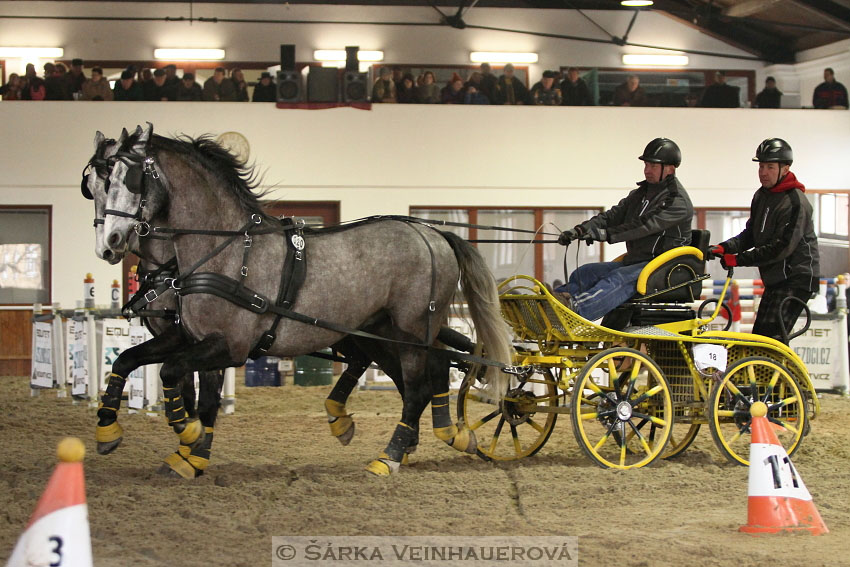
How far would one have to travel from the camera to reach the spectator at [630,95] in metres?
15.1

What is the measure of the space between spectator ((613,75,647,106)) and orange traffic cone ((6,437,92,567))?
43.4 ft

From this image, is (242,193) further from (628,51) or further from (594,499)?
(628,51)

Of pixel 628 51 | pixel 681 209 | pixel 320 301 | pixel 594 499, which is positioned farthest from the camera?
pixel 628 51

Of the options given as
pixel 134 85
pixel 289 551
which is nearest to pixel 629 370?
pixel 289 551

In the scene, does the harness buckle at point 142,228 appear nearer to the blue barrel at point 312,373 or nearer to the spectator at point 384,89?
the blue barrel at point 312,373

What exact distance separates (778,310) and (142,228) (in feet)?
13.4

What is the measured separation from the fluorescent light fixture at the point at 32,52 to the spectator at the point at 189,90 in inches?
125

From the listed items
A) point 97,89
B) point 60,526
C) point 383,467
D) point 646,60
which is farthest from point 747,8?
point 60,526

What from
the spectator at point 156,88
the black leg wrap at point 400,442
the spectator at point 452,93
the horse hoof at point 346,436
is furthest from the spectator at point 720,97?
the black leg wrap at point 400,442

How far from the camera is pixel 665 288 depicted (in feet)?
20.6

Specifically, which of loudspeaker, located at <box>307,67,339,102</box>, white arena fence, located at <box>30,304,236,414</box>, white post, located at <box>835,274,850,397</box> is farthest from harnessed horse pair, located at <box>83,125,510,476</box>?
loudspeaker, located at <box>307,67,339,102</box>

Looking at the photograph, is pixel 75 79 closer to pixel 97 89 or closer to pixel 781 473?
pixel 97 89

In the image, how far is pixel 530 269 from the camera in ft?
49.3

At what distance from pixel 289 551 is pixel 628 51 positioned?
49.6 ft
